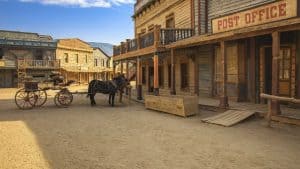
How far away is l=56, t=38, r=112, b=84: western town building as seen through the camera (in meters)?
47.1

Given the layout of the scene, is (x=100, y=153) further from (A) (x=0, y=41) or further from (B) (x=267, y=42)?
(A) (x=0, y=41)

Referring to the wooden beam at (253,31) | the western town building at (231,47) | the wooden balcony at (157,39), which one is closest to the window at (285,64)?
the western town building at (231,47)

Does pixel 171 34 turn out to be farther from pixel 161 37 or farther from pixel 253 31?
pixel 253 31

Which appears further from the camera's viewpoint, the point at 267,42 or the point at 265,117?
the point at 267,42

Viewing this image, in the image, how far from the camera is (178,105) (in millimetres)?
12117

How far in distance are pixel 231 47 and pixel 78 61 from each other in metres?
40.3

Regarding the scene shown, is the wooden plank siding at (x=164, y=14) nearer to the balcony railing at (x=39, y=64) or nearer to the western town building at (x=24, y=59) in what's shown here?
the balcony railing at (x=39, y=64)

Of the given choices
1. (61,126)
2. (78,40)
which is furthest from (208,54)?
(78,40)

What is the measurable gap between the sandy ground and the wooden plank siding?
26.8 feet

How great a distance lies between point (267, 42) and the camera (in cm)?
1223

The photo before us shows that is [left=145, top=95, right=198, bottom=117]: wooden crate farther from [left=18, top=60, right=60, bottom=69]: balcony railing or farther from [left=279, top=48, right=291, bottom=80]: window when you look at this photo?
[left=18, top=60, right=60, bottom=69]: balcony railing

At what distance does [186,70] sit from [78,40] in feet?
122

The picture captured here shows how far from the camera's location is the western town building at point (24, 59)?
1617 inches

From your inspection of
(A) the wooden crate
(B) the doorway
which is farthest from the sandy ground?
(B) the doorway
